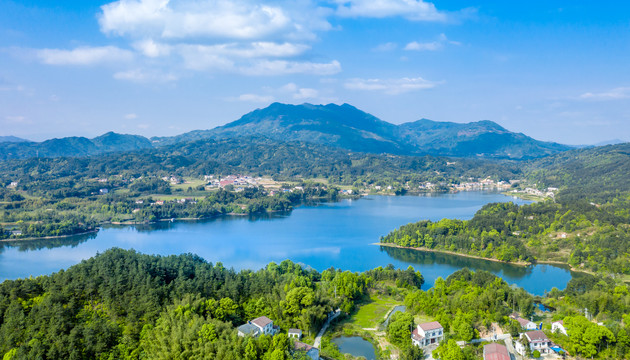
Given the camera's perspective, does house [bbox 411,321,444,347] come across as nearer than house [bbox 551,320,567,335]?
Yes

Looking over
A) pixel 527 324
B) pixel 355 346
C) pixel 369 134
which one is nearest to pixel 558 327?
pixel 527 324

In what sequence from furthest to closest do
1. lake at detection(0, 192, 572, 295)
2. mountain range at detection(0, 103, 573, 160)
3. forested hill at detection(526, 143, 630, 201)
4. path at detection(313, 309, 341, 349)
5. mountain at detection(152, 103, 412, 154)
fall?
mountain at detection(152, 103, 412, 154)
mountain range at detection(0, 103, 573, 160)
forested hill at detection(526, 143, 630, 201)
lake at detection(0, 192, 572, 295)
path at detection(313, 309, 341, 349)

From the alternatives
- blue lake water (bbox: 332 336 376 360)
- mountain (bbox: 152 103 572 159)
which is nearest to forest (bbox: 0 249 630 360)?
blue lake water (bbox: 332 336 376 360)

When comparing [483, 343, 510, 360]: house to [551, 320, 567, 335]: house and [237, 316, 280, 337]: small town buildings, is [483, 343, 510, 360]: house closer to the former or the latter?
[551, 320, 567, 335]: house

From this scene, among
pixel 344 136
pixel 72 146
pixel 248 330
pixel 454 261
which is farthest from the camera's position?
pixel 344 136

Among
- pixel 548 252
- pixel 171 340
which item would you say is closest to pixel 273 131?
pixel 548 252

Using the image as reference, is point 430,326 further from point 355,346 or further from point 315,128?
point 315,128
